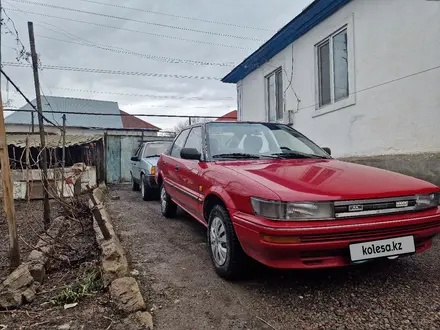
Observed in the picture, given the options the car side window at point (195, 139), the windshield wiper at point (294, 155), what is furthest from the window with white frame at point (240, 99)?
the windshield wiper at point (294, 155)

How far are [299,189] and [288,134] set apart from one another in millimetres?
1877

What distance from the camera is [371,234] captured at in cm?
238

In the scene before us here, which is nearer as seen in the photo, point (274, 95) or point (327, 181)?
point (327, 181)

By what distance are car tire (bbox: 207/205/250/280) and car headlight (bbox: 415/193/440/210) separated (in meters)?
1.44

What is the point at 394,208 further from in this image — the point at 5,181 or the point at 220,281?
the point at 5,181

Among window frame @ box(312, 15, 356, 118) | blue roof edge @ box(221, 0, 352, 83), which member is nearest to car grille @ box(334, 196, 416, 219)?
window frame @ box(312, 15, 356, 118)

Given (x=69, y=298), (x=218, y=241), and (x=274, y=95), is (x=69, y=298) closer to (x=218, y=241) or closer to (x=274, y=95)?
(x=218, y=241)

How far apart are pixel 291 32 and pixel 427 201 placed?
21.0 feet

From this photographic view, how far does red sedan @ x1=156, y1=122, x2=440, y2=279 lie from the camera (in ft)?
7.53

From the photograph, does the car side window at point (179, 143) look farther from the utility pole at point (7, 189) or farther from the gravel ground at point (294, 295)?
the utility pole at point (7, 189)

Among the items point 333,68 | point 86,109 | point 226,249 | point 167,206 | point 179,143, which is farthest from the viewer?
point 86,109

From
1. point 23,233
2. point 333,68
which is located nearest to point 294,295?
point 23,233

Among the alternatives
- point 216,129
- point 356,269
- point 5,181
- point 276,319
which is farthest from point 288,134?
point 5,181

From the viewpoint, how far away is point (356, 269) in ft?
10.0
